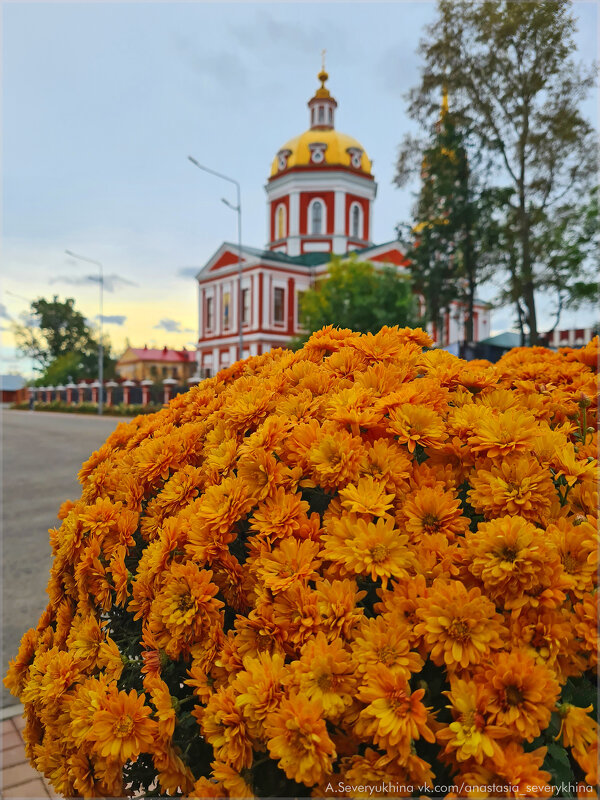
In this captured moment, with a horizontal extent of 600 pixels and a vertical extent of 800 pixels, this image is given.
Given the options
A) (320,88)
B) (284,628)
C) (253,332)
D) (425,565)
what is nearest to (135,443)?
(284,628)

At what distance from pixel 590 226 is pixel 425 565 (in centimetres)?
1929

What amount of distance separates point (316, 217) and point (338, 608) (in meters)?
39.3

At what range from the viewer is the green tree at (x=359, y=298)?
2283 cm

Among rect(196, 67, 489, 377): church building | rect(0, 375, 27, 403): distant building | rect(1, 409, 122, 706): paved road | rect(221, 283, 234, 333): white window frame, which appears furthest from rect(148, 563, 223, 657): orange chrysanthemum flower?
rect(0, 375, 27, 403): distant building

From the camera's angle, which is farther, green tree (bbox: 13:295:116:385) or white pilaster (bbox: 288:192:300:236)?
green tree (bbox: 13:295:116:385)

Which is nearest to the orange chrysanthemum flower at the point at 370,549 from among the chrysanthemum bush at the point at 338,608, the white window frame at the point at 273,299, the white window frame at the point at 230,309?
the chrysanthemum bush at the point at 338,608

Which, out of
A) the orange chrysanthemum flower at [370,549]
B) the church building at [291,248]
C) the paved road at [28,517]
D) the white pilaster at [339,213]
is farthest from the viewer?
the white pilaster at [339,213]

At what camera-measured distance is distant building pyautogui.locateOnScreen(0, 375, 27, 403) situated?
232 feet

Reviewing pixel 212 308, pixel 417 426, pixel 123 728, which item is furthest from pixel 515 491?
pixel 212 308

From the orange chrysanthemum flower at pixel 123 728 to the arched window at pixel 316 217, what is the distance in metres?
39.1

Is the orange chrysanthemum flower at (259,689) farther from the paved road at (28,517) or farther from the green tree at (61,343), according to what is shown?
the green tree at (61,343)

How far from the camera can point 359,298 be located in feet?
81.0

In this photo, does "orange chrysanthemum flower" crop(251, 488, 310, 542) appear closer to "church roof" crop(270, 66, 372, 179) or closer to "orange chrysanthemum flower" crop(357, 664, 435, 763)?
"orange chrysanthemum flower" crop(357, 664, 435, 763)

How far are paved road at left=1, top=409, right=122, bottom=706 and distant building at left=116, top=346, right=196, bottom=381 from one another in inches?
1803
